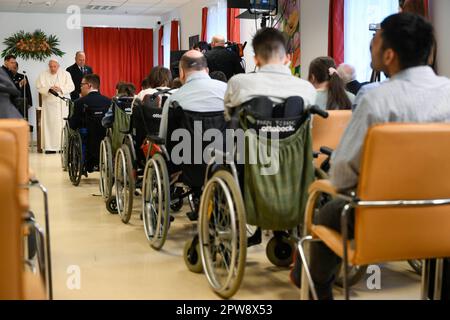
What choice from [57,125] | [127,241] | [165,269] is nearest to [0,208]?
[165,269]

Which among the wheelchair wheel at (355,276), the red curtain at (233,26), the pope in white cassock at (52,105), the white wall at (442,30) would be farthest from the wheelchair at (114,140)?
the red curtain at (233,26)

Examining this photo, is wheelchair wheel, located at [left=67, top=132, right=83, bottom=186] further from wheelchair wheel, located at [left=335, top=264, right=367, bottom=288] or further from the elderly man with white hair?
wheelchair wheel, located at [left=335, top=264, right=367, bottom=288]

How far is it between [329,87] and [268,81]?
104cm

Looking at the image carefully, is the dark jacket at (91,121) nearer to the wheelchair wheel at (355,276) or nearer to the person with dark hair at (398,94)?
the wheelchair wheel at (355,276)

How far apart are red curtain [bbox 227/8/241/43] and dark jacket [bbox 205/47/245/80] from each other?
132 inches

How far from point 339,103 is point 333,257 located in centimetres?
165

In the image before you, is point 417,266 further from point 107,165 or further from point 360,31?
point 360,31

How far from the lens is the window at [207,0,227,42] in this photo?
10094mm

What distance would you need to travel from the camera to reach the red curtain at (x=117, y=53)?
45.5 ft

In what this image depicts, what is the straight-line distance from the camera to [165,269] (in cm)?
316

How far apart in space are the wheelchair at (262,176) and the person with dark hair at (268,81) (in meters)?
0.06

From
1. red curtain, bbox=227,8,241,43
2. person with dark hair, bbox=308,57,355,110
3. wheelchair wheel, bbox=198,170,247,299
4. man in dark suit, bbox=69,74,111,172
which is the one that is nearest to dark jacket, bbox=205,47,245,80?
man in dark suit, bbox=69,74,111,172

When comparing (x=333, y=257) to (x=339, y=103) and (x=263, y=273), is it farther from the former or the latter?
(x=339, y=103)

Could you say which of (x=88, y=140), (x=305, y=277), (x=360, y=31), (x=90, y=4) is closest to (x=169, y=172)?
(x=305, y=277)
